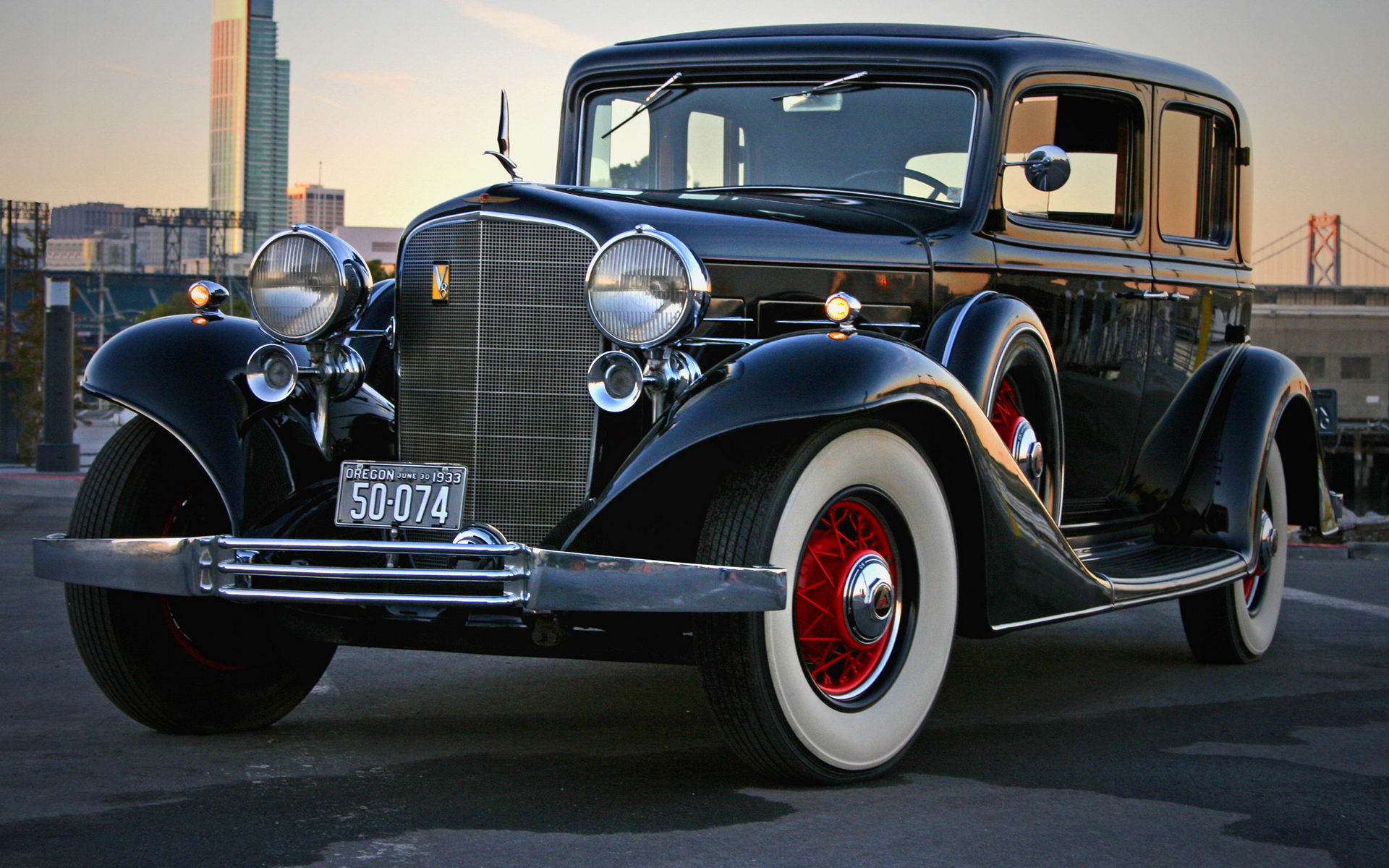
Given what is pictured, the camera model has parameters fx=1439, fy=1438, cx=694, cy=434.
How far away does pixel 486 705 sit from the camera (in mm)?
4477

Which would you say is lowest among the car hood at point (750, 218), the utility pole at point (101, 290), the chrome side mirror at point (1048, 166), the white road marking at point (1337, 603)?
the white road marking at point (1337, 603)

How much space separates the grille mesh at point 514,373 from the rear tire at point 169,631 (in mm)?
777

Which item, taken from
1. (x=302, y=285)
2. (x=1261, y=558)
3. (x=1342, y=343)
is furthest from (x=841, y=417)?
Answer: (x=1342, y=343)

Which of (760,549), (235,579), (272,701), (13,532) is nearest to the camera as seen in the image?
(760,549)

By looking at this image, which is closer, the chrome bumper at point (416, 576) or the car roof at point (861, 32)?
the chrome bumper at point (416, 576)

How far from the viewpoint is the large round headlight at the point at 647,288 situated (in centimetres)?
352

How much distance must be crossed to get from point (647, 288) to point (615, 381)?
25 centimetres

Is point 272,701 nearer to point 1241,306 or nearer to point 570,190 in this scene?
point 570,190

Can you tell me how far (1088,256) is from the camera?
16.5ft

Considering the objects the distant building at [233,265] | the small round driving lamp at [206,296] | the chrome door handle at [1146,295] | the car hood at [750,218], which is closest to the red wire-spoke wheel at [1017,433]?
the car hood at [750,218]

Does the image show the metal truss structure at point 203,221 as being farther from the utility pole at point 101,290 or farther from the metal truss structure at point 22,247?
the metal truss structure at point 22,247

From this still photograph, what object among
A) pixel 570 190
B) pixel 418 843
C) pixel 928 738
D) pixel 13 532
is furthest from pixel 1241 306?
pixel 13 532

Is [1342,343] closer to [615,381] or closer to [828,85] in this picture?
[828,85]

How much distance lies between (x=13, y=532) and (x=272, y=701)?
6.53 meters
